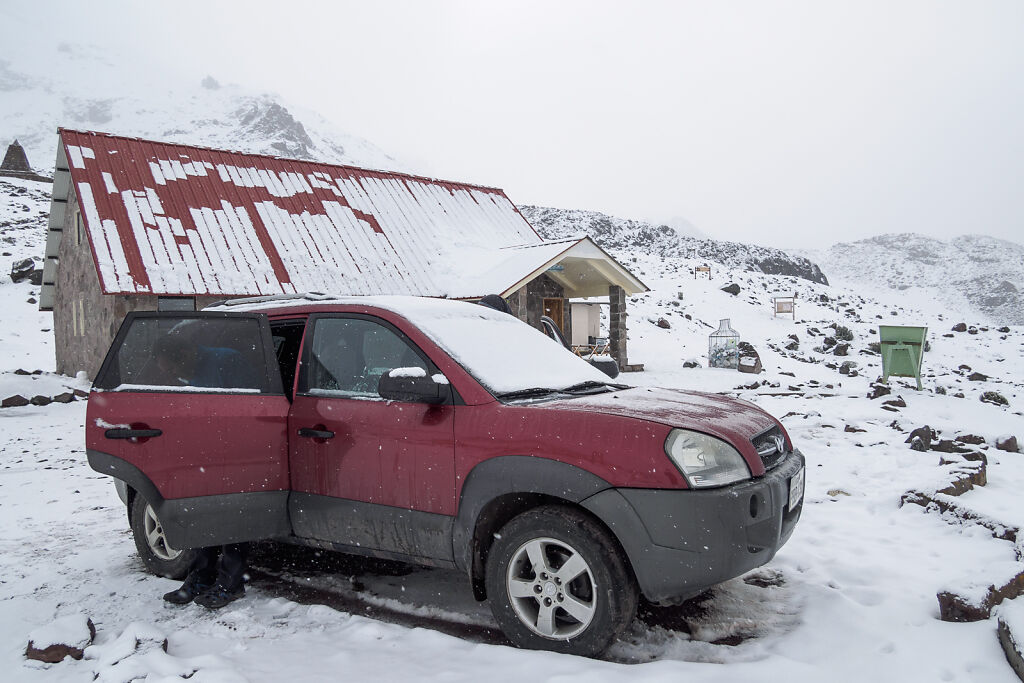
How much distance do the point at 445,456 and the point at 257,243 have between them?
1399cm

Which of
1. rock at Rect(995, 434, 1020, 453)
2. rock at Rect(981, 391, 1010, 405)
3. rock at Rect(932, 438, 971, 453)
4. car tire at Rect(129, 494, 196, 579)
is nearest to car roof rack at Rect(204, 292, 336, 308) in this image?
car tire at Rect(129, 494, 196, 579)

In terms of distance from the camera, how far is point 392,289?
1619 centimetres

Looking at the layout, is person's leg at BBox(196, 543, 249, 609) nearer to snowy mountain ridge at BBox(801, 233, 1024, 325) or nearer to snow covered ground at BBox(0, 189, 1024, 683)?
snow covered ground at BBox(0, 189, 1024, 683)

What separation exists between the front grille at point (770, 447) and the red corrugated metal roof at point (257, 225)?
1300 cm

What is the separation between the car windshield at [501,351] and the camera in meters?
3.53

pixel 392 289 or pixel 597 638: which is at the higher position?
pixel 392 289

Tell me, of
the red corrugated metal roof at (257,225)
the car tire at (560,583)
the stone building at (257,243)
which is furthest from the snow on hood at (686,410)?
the red corrugated metal roof at (257,225)

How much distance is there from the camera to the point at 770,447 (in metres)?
3.39

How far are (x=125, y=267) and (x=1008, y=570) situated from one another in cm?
1489

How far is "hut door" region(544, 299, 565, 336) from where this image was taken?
20.4 meters

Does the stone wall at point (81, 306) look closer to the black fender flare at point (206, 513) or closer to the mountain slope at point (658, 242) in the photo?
the black fender flare at point (206, 513)

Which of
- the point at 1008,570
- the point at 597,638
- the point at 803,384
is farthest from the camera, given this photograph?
the point at 803,384

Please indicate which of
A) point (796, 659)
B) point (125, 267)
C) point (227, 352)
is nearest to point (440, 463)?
point (227, 352)

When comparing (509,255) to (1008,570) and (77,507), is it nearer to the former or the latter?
(77,507)
